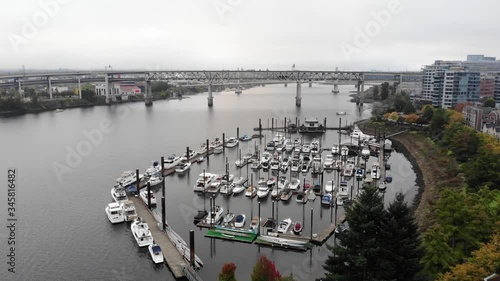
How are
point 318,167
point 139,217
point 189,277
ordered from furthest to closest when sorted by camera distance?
point 318,167
point 139,217
point 189,277

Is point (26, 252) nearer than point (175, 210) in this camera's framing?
Yes

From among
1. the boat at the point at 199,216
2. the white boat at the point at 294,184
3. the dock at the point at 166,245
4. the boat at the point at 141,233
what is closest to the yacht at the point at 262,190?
the white boat at the point at 294,184

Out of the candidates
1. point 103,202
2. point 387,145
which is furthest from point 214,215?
point 387,145

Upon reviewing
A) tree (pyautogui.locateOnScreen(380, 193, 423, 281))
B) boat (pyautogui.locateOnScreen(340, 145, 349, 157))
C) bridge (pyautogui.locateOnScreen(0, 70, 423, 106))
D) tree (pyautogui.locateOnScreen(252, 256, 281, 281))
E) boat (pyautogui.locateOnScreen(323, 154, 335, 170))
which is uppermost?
bridge (pyautogui.locateOnScreen(0, 70, 423, 106))

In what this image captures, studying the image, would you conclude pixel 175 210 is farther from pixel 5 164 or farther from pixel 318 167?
pixel 5 164

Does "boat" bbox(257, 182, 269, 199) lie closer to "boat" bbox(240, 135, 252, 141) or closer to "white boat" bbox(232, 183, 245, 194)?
"white boat" bbox(232, 183, 245, 194)

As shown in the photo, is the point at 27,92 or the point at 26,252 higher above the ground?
the point at 27,92

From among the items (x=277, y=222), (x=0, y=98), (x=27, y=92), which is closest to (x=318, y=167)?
(x=277, y=222)

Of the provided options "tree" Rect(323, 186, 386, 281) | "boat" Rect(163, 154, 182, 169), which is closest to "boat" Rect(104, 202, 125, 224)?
"boat" Rect(163, 154, 182, 169)
